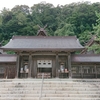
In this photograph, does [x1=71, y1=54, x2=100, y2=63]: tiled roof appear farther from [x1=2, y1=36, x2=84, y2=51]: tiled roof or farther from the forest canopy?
the forest canopy

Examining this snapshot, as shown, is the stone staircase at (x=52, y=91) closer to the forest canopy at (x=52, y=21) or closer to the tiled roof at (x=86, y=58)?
the tiled roof at (x=86, y=58)

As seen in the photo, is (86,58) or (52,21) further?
(52,21)

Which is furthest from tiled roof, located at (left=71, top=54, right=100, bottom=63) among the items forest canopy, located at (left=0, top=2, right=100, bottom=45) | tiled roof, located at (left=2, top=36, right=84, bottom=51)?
forest canopy, located at (left=0, top=2, right=100, bottom=45)

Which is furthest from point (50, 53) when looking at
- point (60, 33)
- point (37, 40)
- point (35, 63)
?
point (60, 33)

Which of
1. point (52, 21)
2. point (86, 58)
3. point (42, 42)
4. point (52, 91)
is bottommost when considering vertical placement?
point (52, 91)

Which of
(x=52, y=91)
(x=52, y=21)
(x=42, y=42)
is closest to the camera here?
(x=52, y=91)

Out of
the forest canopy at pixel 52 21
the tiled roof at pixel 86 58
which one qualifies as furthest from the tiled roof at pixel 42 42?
the forest canopy at pixel 52 21

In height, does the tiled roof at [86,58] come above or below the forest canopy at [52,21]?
below

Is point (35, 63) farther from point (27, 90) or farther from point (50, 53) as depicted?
point (27, 90)

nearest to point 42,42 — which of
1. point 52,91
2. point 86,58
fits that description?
point 86,58

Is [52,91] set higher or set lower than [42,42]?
lower

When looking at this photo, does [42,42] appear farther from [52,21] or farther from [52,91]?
[52,21]

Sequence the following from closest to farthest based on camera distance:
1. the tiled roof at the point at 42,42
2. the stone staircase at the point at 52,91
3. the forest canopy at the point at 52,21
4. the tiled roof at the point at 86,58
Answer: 1. the stone staircase at the point at 52,91
2. the tiled roof at the point at 42,42
3. the tiled roof at the point at 86,58
4. the forest canopy at the point at 52,21

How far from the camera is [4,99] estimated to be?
843cm
